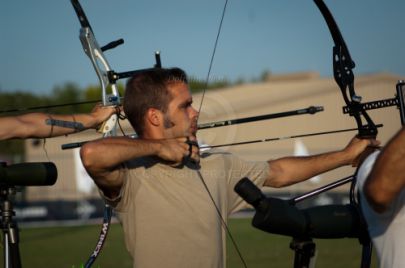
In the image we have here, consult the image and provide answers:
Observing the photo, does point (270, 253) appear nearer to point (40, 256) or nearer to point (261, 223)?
point (40, 256)

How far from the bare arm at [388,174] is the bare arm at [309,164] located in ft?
5.04

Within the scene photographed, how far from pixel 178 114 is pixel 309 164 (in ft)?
3.00

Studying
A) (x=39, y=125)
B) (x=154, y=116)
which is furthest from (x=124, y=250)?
(x=154, y=116)

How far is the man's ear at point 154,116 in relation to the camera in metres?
3.97

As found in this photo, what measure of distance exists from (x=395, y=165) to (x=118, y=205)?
5.17 feet

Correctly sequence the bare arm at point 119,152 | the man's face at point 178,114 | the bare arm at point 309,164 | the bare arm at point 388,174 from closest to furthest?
the bare arm at point 388,174, the bare arm at point 119,152, the man's face at point 178,114, the bare arm at point 309,164

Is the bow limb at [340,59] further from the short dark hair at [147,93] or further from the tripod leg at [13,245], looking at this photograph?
the tripod leg at [13,245]

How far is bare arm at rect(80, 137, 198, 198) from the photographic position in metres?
3.68

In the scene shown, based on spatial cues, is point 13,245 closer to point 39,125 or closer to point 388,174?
point 39,125

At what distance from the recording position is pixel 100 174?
12.3 ft

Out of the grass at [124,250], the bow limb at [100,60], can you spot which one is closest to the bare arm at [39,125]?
the bow limb at [100,60]

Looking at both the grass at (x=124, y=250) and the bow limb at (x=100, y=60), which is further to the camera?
the grass at (x=124, y=250)

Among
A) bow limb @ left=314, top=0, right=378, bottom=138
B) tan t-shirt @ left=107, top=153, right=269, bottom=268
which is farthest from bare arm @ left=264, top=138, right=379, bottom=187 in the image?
tan t-shirt @ left=107, top=153, right=269, bottom=268

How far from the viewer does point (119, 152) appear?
3.69 metres
